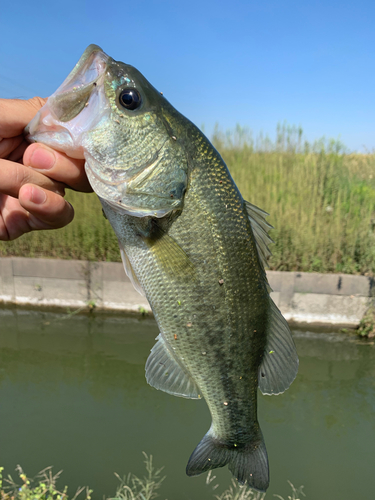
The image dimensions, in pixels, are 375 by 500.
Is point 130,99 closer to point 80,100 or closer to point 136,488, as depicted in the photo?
point 80,100

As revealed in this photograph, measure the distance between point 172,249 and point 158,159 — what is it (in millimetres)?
336

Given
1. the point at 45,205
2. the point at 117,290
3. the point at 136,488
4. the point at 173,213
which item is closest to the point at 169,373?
the point at 173,213

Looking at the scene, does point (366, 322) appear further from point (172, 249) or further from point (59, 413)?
point (172, 249)

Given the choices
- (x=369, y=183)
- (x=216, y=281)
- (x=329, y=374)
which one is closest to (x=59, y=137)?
(x=216, y=281)

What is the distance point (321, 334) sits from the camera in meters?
5.47

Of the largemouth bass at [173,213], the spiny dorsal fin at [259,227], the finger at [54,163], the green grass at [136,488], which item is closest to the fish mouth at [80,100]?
the largemouth bass at [173,213]

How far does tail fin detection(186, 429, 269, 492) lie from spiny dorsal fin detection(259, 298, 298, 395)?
27 centimetres

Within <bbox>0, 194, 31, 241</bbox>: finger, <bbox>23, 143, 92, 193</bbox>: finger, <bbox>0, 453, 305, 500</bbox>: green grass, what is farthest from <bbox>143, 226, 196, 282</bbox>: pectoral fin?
<bbox>0, 453, 305, 500</bbox>: green grass

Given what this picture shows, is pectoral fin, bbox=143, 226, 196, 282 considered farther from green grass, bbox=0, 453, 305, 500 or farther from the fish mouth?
green grass, bbox=0, 453, 305, 500

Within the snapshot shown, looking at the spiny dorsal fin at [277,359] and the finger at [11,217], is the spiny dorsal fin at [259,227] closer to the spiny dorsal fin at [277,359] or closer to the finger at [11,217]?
the spiny dorsal fin at [277,359]

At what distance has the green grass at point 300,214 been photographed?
5.83 metres

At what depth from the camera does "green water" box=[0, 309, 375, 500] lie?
3240 mm

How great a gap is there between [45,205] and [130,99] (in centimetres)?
57

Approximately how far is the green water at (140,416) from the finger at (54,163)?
9.15 feet
